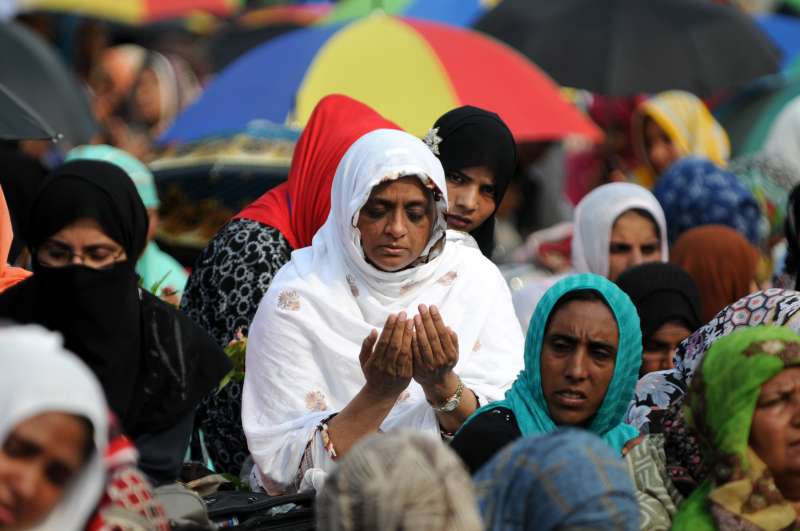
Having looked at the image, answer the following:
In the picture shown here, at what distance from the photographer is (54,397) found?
3.92 metres

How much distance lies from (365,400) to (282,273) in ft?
2.36

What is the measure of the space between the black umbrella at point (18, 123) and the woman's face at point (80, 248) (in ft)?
4.28

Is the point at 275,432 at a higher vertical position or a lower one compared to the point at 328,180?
lower

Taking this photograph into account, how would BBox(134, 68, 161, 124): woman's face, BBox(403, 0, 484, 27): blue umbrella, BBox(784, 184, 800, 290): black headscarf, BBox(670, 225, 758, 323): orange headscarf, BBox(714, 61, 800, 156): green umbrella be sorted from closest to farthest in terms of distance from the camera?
1. BBox(784, 184, 800, 290): black headscarf
2. BBox(670, 225, 758, 323): orange headscarf
3. BBox(714, 61, 800, 156): green umbrella
4. BBox(403, 0, 484, 27): blue umbrella
5. BBox(134, 68, 161, 124): woman's face

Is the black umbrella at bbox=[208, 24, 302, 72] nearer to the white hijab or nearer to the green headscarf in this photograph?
A: the white hijab

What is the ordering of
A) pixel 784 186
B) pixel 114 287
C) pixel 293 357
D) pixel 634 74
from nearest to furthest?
1. pixel 114 287
2. pixel 293 357
3. pixel 784 186
4. pixel 634 74

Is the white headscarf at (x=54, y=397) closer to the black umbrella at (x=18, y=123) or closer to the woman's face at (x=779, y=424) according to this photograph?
the woman's face at (x=779, y=424)

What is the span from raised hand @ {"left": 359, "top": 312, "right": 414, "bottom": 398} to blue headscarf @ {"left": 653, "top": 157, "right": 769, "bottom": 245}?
398 centimetres

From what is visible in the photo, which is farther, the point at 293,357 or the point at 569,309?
the point at 293,357

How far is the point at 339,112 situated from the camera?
7023mm

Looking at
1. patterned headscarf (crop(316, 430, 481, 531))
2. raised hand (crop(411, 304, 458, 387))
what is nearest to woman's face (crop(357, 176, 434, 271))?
raised hand (crop(411, 304, 458, 387))

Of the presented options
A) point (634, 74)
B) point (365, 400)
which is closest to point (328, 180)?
point (365, 400)

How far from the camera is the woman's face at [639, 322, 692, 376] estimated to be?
6867 millimetres

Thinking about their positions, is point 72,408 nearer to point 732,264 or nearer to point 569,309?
point 569,309
